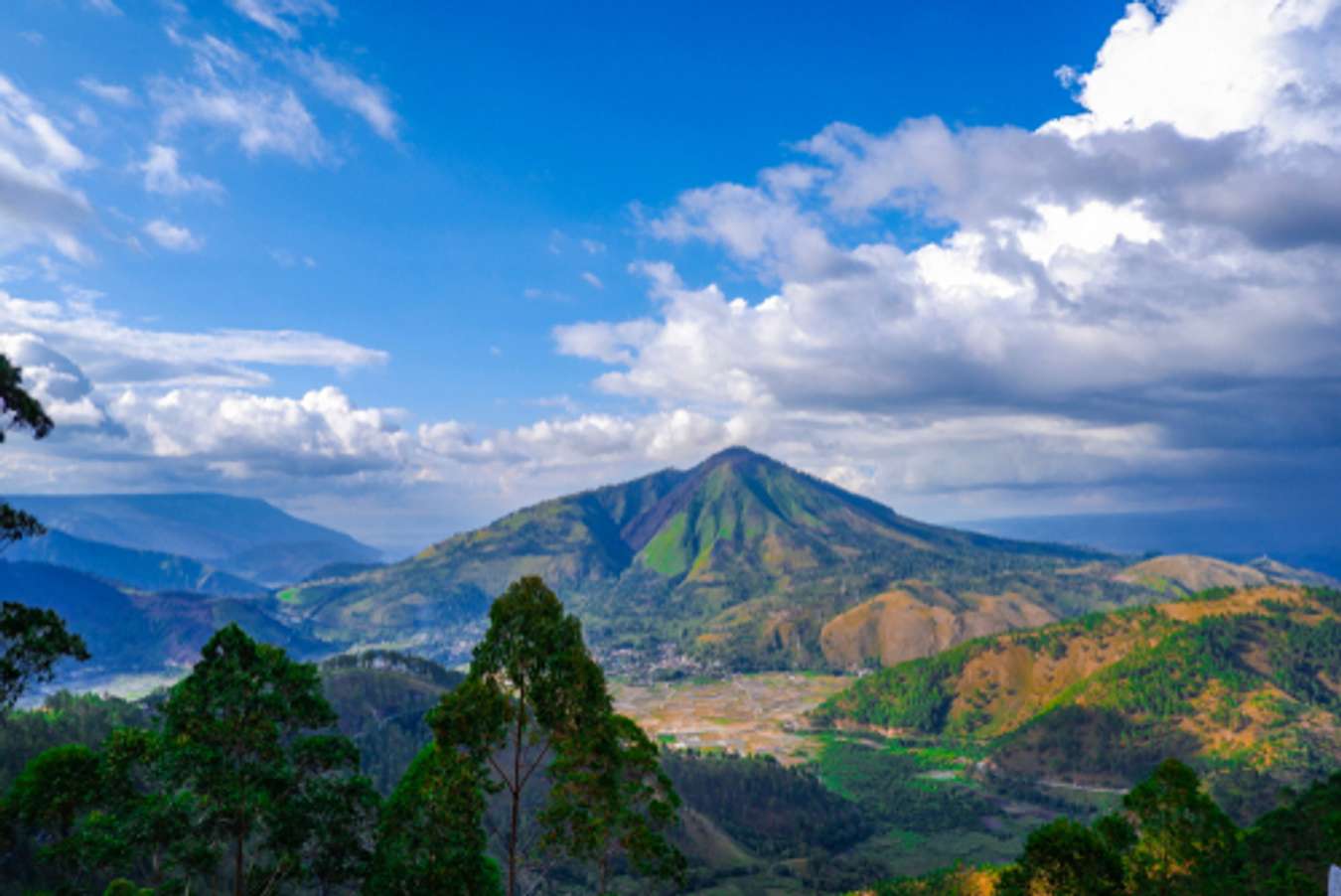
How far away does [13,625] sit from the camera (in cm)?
2934

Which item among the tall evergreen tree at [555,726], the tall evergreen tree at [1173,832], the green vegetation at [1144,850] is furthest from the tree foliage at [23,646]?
the tall evergreen tree at [1173,832]

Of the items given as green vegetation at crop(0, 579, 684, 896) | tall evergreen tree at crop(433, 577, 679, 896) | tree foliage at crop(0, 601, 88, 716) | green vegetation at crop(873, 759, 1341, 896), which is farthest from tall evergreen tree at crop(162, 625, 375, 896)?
green vegetation at crop(873, 759, 1341, 896)

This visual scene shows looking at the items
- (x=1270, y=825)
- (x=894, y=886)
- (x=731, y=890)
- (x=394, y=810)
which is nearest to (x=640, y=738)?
(x=394, y=810)

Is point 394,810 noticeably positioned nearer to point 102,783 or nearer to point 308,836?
point 308,836

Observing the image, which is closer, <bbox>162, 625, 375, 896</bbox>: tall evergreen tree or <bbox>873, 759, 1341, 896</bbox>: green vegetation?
<bbox>162, 625, 375, 896</bbox>: tall evergreen tree

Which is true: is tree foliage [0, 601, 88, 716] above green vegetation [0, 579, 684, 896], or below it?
above

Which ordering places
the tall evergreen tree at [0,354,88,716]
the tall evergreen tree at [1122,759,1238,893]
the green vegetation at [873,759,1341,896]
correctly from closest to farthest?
the tall evergreen tree at [0,354,88,716] < the tall evergreen tree at [1122,759,1238,893] < the green vegetation at [873,759,1341,896]

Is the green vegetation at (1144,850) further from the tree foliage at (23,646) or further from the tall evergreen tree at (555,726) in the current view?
the tree foliage at (23,646)

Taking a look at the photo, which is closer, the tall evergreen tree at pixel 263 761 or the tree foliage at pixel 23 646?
the tree foliage at pixel 23 646

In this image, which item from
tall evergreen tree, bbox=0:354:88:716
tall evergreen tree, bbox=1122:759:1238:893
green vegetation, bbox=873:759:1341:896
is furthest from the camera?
green vegetation, bbox=873:759:1341:896

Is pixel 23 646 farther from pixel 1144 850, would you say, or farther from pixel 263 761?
pixel 1144 850

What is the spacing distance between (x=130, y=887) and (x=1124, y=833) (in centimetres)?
5560

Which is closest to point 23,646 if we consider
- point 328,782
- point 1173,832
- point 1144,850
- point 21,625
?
point 21,625

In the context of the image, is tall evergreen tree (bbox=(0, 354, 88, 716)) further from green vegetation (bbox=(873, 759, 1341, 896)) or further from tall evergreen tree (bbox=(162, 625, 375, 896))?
green vegetation (bbox=(873, 759, 1341, 896))
